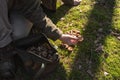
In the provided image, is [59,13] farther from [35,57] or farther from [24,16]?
[35,57]

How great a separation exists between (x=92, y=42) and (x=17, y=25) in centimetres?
128

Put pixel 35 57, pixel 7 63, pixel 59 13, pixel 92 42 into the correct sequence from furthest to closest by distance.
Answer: pixel 59 13, pixel 92 42, pixel 7 63, pixel 35 57

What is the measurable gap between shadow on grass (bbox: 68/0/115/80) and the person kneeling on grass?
1.55 ft

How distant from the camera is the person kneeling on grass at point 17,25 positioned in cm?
288

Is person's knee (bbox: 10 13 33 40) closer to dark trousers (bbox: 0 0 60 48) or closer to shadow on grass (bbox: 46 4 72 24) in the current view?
dark trousers (bbox: 0 0 60 48)

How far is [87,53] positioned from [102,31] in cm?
54

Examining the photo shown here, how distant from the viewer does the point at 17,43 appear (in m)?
3.14

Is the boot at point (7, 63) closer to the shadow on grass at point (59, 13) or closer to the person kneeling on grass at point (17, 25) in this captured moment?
the person kneeling on grass at point (17, 25)

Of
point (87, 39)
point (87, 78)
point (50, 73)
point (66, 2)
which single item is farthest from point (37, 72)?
point (66, 2)

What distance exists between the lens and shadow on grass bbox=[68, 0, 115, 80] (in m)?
3.60

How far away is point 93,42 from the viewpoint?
13.1 feet

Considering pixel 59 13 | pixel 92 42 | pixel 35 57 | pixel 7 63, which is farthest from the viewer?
pixel 59 13

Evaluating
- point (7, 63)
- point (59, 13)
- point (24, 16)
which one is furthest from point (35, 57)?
point (59, 13)

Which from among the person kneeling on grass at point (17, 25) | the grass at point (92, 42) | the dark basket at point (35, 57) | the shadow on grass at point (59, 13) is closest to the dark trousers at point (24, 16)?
the person kneeling on grass at point (17, 25)
